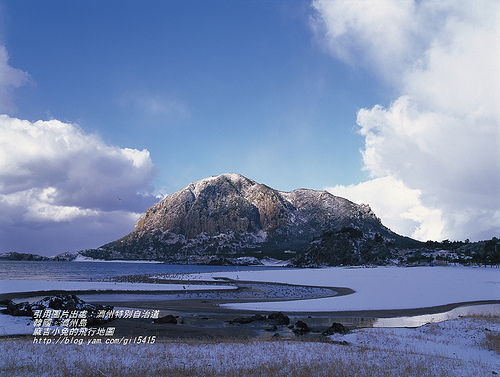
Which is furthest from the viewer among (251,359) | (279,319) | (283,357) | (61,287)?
(61,287)

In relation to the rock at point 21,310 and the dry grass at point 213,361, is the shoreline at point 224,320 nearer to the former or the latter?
the dry grass at point 213,361

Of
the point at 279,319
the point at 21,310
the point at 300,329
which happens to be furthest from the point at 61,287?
the point at 300,329

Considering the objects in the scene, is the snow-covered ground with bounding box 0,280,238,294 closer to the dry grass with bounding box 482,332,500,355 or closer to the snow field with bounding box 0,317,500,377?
the snow field with bounding box 0,317,500,377

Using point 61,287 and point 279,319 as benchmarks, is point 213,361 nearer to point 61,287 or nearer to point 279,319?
point 279,319

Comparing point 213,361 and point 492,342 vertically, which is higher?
point 213,361

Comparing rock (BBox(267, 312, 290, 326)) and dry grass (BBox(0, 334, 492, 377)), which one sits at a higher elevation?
dry grass (BBox(0, 334, 492, 377))

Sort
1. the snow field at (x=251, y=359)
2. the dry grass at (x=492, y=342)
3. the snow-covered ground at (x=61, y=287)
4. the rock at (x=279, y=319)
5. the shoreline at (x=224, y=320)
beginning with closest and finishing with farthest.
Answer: the snow field at (x=251, y=359) < the dry grass at (x=492, y=342) < the shoreline at (x=224, y=320) < the rock at (x=279, y=319) < the snow-covered ground at (x=61, y=287)

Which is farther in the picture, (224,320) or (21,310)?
(224,320)

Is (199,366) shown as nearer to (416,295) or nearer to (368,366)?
(368,366)

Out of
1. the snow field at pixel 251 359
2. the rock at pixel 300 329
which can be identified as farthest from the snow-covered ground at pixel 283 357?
the rock at pixel 300 329

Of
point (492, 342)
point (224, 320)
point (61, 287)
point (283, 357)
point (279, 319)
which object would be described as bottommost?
point (61, 287)

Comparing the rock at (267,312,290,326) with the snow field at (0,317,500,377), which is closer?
the snow field at (0,317,500,377)

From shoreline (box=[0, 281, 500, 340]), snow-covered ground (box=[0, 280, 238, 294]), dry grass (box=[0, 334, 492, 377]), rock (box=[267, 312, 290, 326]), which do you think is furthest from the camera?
snow-covered ground (box=[0, 280, 238, 294])

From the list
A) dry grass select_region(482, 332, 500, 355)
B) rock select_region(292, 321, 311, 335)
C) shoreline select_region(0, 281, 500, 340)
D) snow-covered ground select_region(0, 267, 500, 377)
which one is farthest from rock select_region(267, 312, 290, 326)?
dry grass select_region(482, 332, 500, 355)
